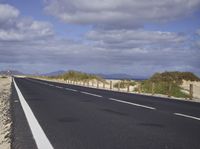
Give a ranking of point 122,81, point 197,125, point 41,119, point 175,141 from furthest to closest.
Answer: point 122,81 < point 41,119 < point 197,125 < point 175,141

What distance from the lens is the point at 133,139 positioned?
9.16 metres

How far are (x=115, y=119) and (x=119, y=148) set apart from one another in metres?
5.51

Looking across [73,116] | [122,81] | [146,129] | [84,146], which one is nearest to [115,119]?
[73,116]

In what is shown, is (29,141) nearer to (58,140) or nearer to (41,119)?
(58,140)

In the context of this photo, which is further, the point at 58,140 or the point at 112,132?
the point at 112,132

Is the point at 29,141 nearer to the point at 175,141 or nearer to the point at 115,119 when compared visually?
the point at 175,141

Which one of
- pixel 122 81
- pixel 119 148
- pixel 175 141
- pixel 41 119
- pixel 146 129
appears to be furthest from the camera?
pixel 122 81

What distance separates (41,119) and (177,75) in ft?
178

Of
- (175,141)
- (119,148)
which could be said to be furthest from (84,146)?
(175,141)

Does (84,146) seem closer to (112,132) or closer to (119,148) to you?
(119,148)

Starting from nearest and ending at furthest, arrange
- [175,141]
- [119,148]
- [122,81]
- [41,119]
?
[119,148] < [175,141] < [41,119] < [122,81]

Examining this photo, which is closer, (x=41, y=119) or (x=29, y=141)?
(x=29, y=141)

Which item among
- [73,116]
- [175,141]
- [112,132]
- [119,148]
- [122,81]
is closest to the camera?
[119,148]

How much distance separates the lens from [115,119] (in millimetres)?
13484
